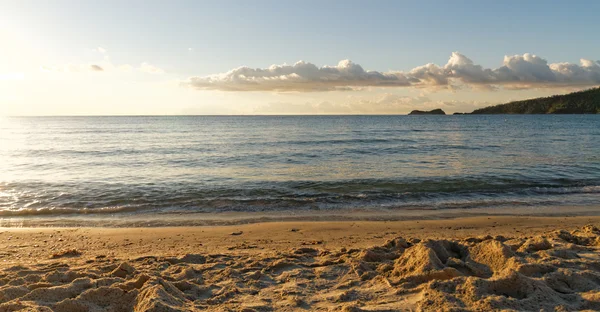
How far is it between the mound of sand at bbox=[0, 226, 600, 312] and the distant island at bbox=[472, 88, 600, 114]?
7088 inches

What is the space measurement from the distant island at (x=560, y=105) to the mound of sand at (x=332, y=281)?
180030mm

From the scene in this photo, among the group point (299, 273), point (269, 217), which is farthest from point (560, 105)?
point (299, 273)

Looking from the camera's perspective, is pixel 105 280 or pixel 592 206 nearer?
pixel 105 280

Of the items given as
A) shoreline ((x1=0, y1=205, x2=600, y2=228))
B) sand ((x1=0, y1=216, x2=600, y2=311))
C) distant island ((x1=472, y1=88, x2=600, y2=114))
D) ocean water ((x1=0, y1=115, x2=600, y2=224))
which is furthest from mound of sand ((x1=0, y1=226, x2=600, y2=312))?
distant island ((x1=472, y1=88, x2=600, y2=114))

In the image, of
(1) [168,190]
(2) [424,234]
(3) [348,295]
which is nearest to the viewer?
(3) [348,295]

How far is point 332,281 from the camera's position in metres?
5.46

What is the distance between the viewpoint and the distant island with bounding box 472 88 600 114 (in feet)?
494

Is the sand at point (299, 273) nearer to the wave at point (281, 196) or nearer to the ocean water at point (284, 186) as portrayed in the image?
the ocean water at point (284, 186)

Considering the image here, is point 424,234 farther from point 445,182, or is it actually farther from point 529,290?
point 445,182

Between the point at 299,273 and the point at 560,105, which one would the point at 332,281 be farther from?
the point at 560,105

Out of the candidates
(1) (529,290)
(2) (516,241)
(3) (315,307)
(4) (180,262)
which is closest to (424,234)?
(2) (516,241)

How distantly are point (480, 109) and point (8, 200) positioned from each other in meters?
209

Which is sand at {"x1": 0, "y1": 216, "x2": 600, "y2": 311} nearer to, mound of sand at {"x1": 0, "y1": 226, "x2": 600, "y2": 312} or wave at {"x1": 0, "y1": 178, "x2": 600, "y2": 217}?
mound of sand at {"x1": 0, "y1": 226, "x2": 600, "y2": 312}

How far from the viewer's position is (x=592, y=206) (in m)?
11.7
